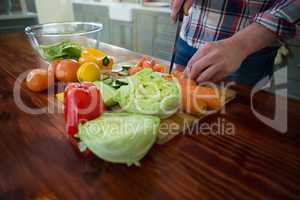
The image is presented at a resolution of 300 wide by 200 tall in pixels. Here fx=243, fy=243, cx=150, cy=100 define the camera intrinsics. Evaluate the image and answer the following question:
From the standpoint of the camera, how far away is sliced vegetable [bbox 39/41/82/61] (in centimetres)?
86

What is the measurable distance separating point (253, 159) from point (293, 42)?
1.30 metres

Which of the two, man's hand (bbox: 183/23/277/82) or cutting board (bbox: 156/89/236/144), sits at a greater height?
man's hand (bbox: 183/23/277/82)

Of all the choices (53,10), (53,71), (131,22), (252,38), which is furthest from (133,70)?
(53,10)

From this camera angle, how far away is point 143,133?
0.43 metres

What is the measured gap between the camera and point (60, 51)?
2.83 ft

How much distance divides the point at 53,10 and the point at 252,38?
298cm

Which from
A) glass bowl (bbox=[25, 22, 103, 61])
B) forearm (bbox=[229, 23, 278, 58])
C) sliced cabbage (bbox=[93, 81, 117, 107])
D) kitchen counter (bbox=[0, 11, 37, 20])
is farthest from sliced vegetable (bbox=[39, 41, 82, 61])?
kitchen counter (bbox=[0, 11, 37, 20])

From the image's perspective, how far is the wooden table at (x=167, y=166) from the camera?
0.37m

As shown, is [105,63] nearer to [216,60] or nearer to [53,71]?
[53,71]

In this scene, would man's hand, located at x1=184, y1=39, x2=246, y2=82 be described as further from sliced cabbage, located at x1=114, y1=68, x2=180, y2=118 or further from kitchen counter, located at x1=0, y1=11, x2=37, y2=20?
kitchen counter, located at x1=0, y1=11, x2=37, y2=20

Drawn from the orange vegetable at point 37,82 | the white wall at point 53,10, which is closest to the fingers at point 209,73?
the orange vegetable at point 37,82

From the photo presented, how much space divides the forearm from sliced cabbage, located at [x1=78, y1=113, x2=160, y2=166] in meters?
0.31

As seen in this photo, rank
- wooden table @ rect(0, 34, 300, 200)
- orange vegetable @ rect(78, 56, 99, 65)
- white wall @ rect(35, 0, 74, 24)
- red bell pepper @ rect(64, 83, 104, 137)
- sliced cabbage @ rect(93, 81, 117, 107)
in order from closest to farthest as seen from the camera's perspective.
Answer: wooden table @ rect(0, 34, 300, 200)
red bell pepper @ rect(64, 83, 104, 137)
sliced cabbage @ rect(93, 81, 117, 107)
orange vegetable @ rect(78, 56, 99, 65)
white wall @ rect(35, 0, 74, 24)

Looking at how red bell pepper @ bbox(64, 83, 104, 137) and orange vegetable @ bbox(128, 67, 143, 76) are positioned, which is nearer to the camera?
red bell pepper @ bbox(64, 83, 104, 137)
